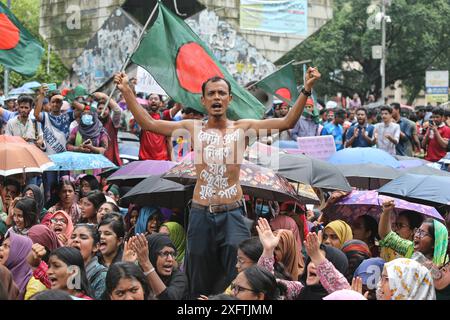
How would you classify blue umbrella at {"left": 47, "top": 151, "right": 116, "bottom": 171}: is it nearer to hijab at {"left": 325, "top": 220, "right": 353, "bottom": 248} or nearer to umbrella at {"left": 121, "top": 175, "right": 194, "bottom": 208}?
umbrella at {"left": 121, "top": 175, "right": 194, "bottom": 208}

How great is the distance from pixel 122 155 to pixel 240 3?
17.3m

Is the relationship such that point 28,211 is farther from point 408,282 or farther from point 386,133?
point 386,133

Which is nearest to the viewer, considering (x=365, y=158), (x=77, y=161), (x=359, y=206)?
(x=359, y=206)

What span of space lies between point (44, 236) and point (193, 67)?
2.74 meters

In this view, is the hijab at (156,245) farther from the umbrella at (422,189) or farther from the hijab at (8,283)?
the umbrella at (422,189)

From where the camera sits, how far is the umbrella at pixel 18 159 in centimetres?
1051

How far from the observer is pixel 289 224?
905 cm

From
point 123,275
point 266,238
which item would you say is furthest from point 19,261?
point 266,238

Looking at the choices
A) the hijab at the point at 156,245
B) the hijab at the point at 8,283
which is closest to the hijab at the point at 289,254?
the hijab at the point at 156,245

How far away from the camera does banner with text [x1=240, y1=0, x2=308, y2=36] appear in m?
33.3

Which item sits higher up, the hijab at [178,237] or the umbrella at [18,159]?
the umbrella at [18,159]

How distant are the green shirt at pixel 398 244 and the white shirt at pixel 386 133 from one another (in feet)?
25.1

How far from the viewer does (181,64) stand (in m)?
9.86
